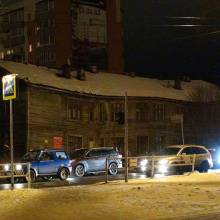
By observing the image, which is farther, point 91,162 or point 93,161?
point 93,161

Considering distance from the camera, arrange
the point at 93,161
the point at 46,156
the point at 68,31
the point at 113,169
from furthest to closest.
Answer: the point at 68,31, the point at 93,161, the point at 113,169, the point at 46,156

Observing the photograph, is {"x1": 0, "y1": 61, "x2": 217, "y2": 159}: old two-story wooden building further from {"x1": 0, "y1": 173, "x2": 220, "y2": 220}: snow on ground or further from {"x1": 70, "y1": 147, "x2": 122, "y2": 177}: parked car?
{"x1": 0, "y1": 173, "x2": 220, "y2": 220}: snow on ground

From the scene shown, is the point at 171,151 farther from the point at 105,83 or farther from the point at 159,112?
the point at 159,112

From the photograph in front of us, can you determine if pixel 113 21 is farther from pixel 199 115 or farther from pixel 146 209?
pixel 146 209

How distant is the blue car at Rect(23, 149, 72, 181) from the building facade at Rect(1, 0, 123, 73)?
56.1 meters

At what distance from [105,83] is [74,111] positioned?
685 cm

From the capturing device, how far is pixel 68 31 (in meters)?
88.5

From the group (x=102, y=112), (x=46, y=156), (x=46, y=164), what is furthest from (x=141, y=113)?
(x=46, y=164)

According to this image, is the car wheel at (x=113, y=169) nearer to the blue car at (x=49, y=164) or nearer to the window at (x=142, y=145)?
the blue car at (x=49, y=164)

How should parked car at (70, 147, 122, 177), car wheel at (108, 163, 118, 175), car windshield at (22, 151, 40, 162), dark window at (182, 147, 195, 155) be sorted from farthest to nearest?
parked car at (70, 147, 122, 177), car wheel at (108, 163, 118, 175), dark window at (182, 147, 195, 155), car windshield at (22, 151, 40, 162)

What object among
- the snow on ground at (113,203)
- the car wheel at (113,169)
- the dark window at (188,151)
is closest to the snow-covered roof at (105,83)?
the car wheel at (113,169)

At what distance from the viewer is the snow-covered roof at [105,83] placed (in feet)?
175

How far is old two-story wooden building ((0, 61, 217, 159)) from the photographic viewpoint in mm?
51312

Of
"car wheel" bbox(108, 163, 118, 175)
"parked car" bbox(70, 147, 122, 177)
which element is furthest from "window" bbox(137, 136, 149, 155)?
"car wheel" bbox(108, 163, 118, 175)
